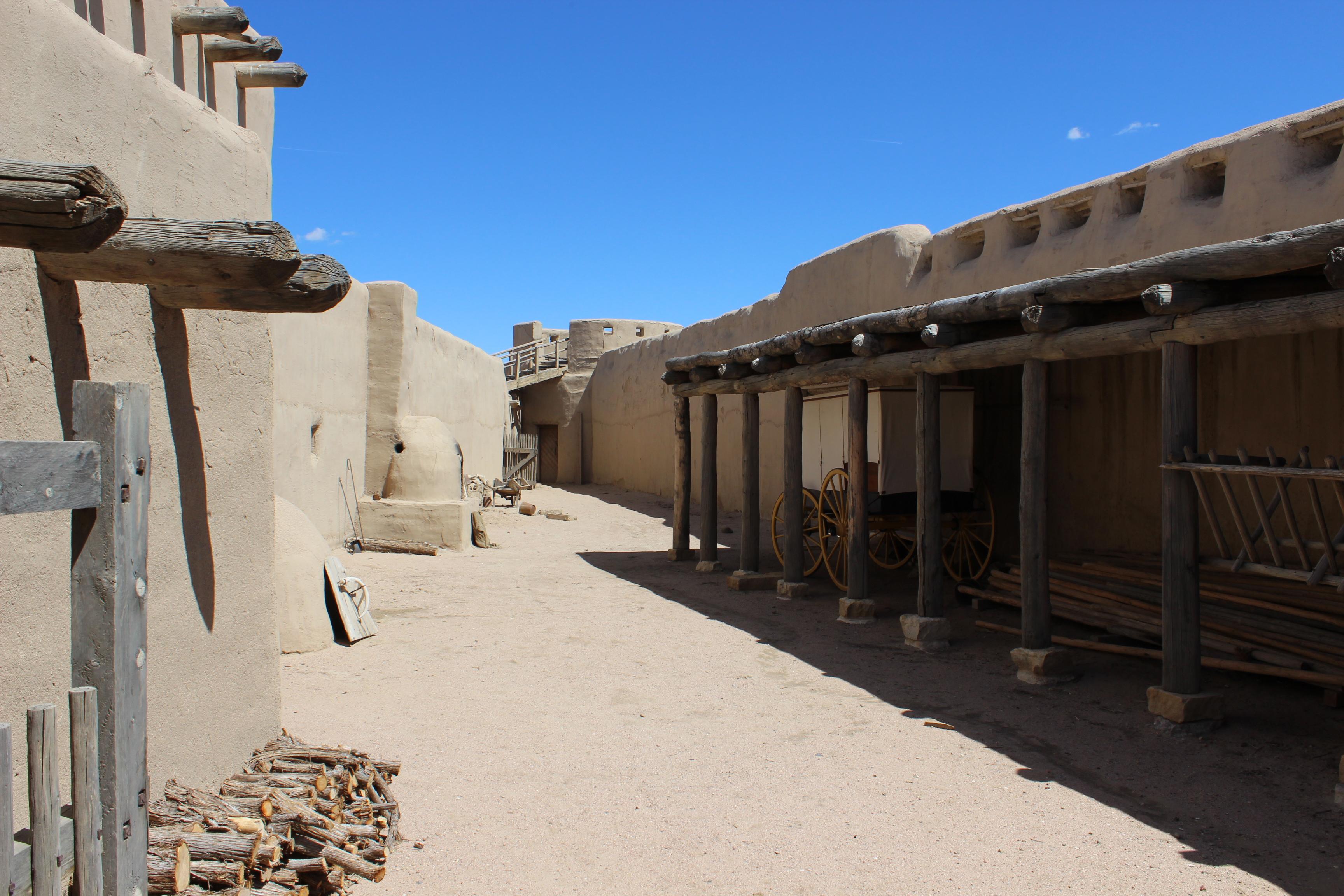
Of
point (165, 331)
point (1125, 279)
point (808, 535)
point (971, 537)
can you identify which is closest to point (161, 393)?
point (165, 331)

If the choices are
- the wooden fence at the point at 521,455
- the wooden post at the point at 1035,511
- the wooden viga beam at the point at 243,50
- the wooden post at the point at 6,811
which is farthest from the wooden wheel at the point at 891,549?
the wooden fence at the point at 521,455

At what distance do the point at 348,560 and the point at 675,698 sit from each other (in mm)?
6625

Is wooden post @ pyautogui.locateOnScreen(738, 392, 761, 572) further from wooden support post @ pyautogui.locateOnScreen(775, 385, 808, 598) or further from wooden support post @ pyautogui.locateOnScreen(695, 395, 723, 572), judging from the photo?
wooden support post @ pyautogui.locateOnScreen(695, 395, 723, 572)

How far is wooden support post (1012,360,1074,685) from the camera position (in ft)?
21.8

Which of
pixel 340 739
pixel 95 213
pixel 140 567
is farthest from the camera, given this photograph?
pixel 340 739

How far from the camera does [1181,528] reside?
18.2 ft

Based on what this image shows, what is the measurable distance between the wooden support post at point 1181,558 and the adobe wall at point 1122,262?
92.3 inches

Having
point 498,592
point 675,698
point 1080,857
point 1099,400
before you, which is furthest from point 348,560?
point 1080,857

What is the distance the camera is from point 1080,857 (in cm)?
409

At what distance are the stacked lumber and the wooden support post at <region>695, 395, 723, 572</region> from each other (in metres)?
4.28

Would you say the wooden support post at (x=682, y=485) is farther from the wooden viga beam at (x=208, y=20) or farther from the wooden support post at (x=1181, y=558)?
the wooden viga beam at (x=208, y=20)

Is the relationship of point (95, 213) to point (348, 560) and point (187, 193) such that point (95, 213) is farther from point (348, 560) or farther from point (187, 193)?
point (348, 560)

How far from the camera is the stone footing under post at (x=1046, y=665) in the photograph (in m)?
6.64

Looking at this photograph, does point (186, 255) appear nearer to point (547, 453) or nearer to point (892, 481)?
point (892, 481)
